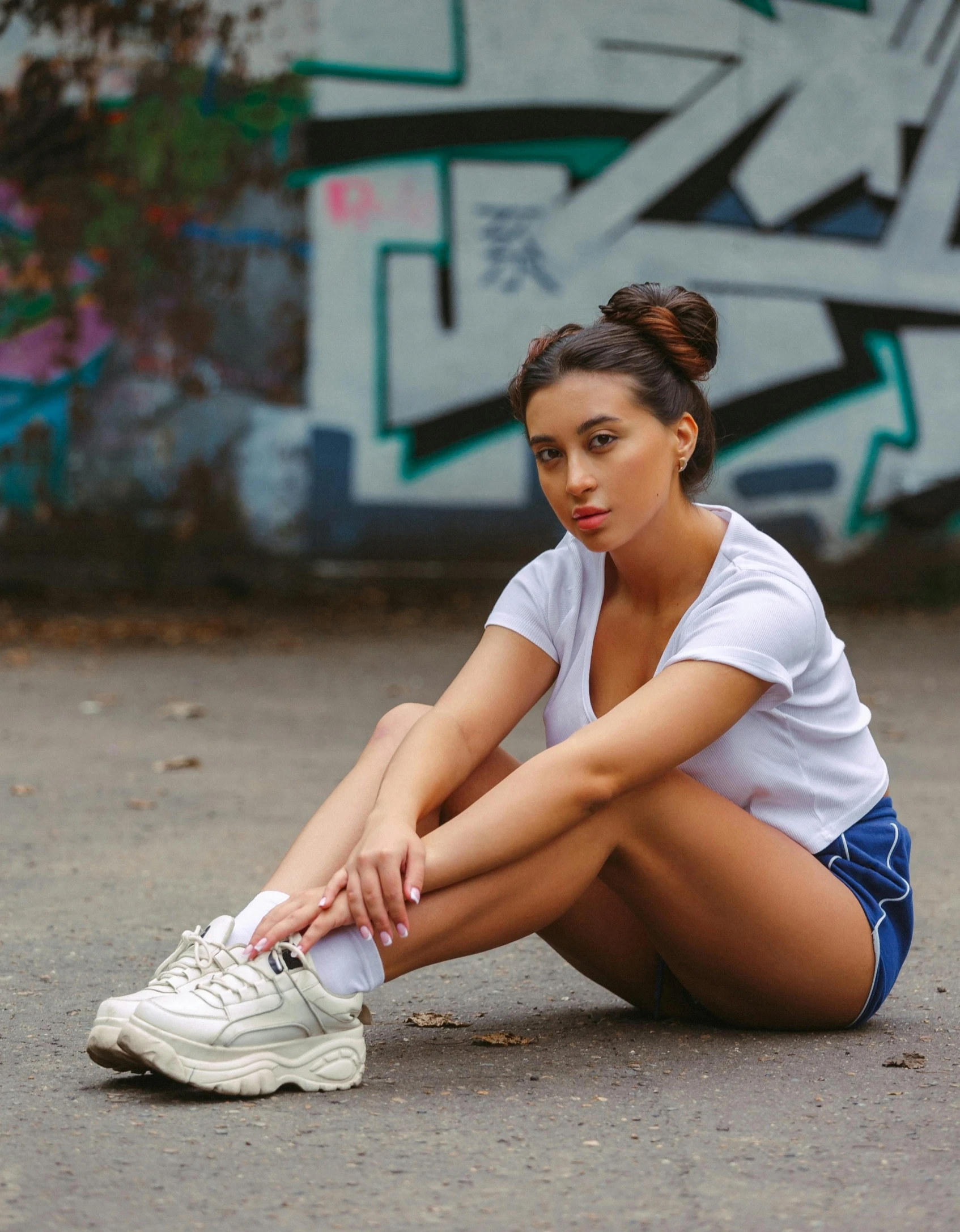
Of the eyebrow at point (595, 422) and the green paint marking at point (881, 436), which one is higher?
the eyebrow at point (595, 422)

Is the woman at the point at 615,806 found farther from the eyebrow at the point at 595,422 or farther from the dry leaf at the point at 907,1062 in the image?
the dry leaf at the point at 907,1062

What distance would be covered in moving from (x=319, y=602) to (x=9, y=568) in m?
1.84

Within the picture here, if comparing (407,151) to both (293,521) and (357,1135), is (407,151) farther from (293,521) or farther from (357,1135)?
(357,1135)

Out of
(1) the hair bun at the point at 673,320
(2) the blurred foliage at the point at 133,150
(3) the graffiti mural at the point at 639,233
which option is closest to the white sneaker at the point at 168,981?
(1) the hair bun at the point at 673,320

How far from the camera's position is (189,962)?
2.58 m

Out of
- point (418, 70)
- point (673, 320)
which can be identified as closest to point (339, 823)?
point (673, 320)

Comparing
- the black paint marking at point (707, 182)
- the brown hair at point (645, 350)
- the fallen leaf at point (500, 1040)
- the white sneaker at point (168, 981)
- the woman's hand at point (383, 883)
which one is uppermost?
the black paint marking at point (707, 182)

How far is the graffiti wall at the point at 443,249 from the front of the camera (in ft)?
31.9

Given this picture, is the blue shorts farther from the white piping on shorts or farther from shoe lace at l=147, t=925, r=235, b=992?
shoe lace at l=147, t=925, r=235, b=992

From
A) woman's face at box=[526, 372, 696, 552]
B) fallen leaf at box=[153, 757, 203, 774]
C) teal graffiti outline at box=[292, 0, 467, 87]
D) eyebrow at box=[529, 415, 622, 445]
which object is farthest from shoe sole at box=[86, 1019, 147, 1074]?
teal graffiti outline at box=[292, 0, 467, 87]

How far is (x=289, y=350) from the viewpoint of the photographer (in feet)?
32.4

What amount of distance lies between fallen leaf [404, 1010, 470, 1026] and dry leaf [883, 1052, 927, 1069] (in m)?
0.76

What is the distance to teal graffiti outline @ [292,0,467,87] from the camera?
9773mm

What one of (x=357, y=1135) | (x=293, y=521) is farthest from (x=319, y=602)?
(x=357, y=1135)
